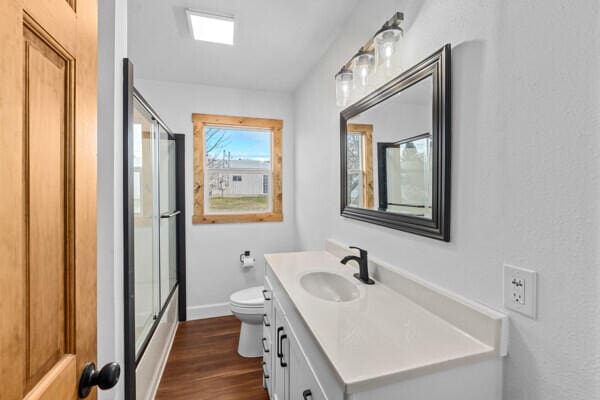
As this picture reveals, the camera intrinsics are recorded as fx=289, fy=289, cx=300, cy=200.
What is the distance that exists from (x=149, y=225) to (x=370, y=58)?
1.66 m

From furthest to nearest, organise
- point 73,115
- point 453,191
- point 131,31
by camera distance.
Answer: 1. point 131,31
2. point 453,191
3. point 73,115

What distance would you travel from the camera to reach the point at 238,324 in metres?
2.81

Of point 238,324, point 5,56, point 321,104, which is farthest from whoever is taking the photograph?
point 238,324

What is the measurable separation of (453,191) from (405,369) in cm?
63

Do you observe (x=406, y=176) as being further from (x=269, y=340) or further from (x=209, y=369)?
(x=209, y=369)

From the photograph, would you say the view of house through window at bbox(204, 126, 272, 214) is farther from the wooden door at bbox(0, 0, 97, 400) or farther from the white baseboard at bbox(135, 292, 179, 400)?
the wooden door at bbox(0, 0, 97, 400)

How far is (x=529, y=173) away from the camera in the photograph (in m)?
0.80

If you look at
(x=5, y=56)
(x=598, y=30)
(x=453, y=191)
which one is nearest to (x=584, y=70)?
(x=598, y=30)

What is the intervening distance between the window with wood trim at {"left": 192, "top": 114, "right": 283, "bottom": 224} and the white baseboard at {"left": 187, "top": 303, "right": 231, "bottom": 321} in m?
0.87

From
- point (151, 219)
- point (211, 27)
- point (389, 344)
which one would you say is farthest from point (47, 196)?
point (211, 27)

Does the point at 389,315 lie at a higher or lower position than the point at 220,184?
lower

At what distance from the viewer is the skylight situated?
1.79m

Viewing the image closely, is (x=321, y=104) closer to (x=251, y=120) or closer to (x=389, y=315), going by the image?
(x=251, y=120)

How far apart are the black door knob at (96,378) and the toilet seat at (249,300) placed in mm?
1577
